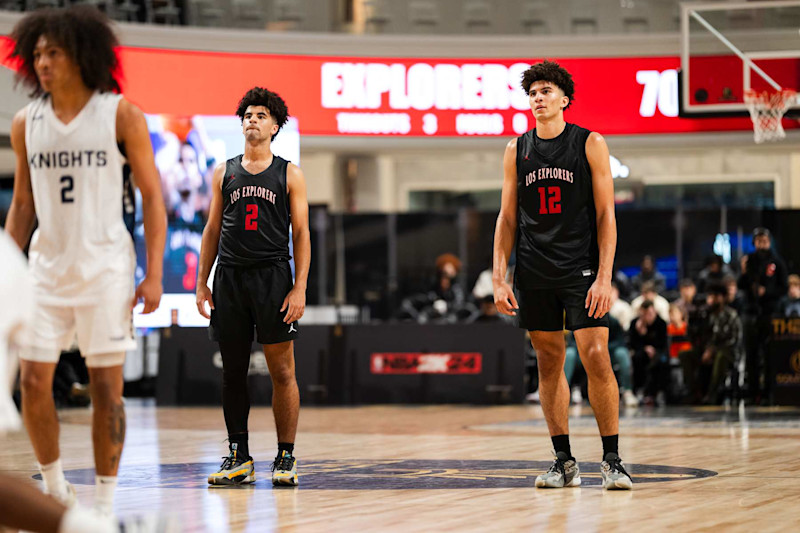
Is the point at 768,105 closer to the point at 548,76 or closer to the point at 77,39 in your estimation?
the point at 548,76

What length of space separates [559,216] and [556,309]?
425 mm

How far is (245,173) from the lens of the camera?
17.5ft

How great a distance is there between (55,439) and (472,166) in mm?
14881

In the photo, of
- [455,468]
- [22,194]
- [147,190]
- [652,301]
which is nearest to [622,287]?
[652,301]

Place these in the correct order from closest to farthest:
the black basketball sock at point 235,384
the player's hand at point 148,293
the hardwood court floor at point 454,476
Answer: the player's hand at point 148,293, the hardwood court floor at point 454,476, the black basketball sock at point 235,384

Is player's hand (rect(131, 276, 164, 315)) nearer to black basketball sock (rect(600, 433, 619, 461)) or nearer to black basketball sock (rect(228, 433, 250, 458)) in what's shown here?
black basketball sock (rect(228, 433, 250, 458))

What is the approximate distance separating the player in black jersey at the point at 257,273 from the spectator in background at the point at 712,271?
33.7ft

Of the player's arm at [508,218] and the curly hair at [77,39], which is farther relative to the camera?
the player's arm at [508,218]

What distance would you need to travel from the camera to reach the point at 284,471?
16.3 feet

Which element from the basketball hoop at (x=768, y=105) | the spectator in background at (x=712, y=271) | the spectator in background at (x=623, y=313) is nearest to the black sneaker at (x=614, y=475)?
the basketball hoop at (x=768, y=105)

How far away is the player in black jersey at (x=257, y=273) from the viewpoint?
5.20m

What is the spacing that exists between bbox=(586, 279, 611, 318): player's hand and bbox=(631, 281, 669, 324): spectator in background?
8096 mm

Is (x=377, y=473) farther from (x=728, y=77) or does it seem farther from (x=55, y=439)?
(x=728, y=77)

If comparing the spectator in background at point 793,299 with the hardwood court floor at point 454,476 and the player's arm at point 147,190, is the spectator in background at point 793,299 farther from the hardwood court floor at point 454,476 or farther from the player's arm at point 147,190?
the player's arm at point 147,190
